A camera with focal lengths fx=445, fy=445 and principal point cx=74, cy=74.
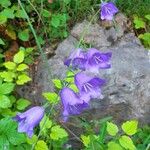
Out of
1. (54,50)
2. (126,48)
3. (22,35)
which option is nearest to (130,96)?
(126,48)

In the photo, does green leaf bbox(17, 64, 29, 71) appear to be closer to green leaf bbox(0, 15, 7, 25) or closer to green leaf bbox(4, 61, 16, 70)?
green leaf bbox(4, 61, 16, 70)

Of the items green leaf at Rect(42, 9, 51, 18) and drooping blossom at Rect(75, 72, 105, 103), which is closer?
drooping blossom at Rect(75, 72, 105, 103)

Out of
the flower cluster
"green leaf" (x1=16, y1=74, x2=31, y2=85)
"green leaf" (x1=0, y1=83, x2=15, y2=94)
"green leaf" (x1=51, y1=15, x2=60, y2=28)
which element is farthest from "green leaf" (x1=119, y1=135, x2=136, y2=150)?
"green leaf" (x1=51, y1=15, x2=60, y2=28)

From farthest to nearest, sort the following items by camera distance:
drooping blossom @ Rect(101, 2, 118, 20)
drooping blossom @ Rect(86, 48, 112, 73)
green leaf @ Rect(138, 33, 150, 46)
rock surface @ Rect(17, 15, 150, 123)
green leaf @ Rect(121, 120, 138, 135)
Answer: green leaf @ Rect(138, 33, 150, 46) → rock surface @ Rect(17, 15, 150, 123) → green leaf @ Rect(121, 120, 138, 135) → drooping blossom @ Rect(101, 2, 118, 20) → drooping blossom @ Rect(86, 48, 112, 73)

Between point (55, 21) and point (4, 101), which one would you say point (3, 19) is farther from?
point (4, 101)

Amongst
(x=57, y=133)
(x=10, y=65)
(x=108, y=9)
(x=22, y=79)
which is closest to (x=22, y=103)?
(x=22, y=79)

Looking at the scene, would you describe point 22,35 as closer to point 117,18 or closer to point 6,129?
point 117,18

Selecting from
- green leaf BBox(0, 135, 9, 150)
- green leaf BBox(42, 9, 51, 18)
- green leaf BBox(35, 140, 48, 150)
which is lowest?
green leaf BBox(35, 140, 48, 150)
